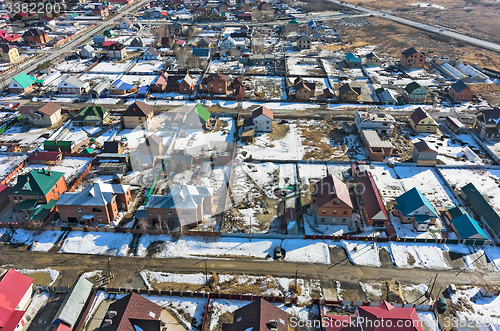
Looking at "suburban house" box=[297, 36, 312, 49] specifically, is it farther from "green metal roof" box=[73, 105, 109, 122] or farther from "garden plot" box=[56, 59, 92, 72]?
"green metal roof" box=[73, 105, 109, 122]

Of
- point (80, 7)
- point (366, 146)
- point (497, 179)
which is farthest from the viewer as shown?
point (80, 7)

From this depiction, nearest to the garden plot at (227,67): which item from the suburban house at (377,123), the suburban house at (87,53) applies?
the suburban house at (87,53)

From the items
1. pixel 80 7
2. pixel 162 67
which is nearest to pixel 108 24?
pixel 80 7

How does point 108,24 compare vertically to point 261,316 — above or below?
below

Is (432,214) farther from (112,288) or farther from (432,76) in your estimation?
(432,76)

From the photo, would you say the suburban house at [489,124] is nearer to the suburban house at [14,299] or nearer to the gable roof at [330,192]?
the gable roof at [330,192]
